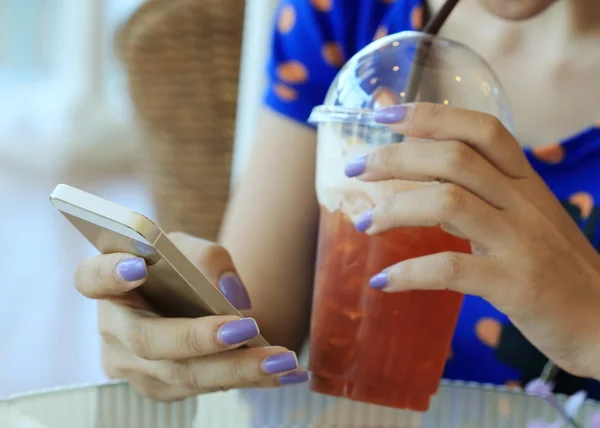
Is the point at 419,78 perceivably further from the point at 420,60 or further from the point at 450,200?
the point at 450,200

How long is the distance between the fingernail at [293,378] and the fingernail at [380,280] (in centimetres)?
10

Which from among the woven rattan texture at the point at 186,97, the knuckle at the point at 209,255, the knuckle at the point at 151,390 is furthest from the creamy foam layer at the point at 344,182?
the woven rattan texture at the point at 186,97

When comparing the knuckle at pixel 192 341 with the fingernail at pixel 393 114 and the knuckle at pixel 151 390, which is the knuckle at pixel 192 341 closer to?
the knuckle at pixel 151 390

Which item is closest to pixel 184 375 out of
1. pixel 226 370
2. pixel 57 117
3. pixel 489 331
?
pixel 226 370

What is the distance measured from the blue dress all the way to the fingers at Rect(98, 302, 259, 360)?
44 cm

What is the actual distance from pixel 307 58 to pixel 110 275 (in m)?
0.54

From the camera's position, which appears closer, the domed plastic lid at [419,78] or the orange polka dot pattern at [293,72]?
the domed plastic lid at [419,78]

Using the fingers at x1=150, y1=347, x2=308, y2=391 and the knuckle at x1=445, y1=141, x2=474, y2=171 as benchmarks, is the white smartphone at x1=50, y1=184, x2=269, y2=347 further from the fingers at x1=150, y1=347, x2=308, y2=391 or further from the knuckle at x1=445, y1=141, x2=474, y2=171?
the knuckle at x1=445, y1=141, x2=474, y2=171

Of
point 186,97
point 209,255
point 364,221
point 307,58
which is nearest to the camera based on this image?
point 364,221

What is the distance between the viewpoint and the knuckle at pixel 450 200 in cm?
57

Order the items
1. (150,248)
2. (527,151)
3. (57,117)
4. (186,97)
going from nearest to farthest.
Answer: (150,248) → (527,151) → (186,97) → (57,117)

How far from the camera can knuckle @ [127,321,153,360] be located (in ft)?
2.07

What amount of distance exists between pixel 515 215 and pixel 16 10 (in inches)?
128

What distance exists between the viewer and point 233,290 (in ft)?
2.45
